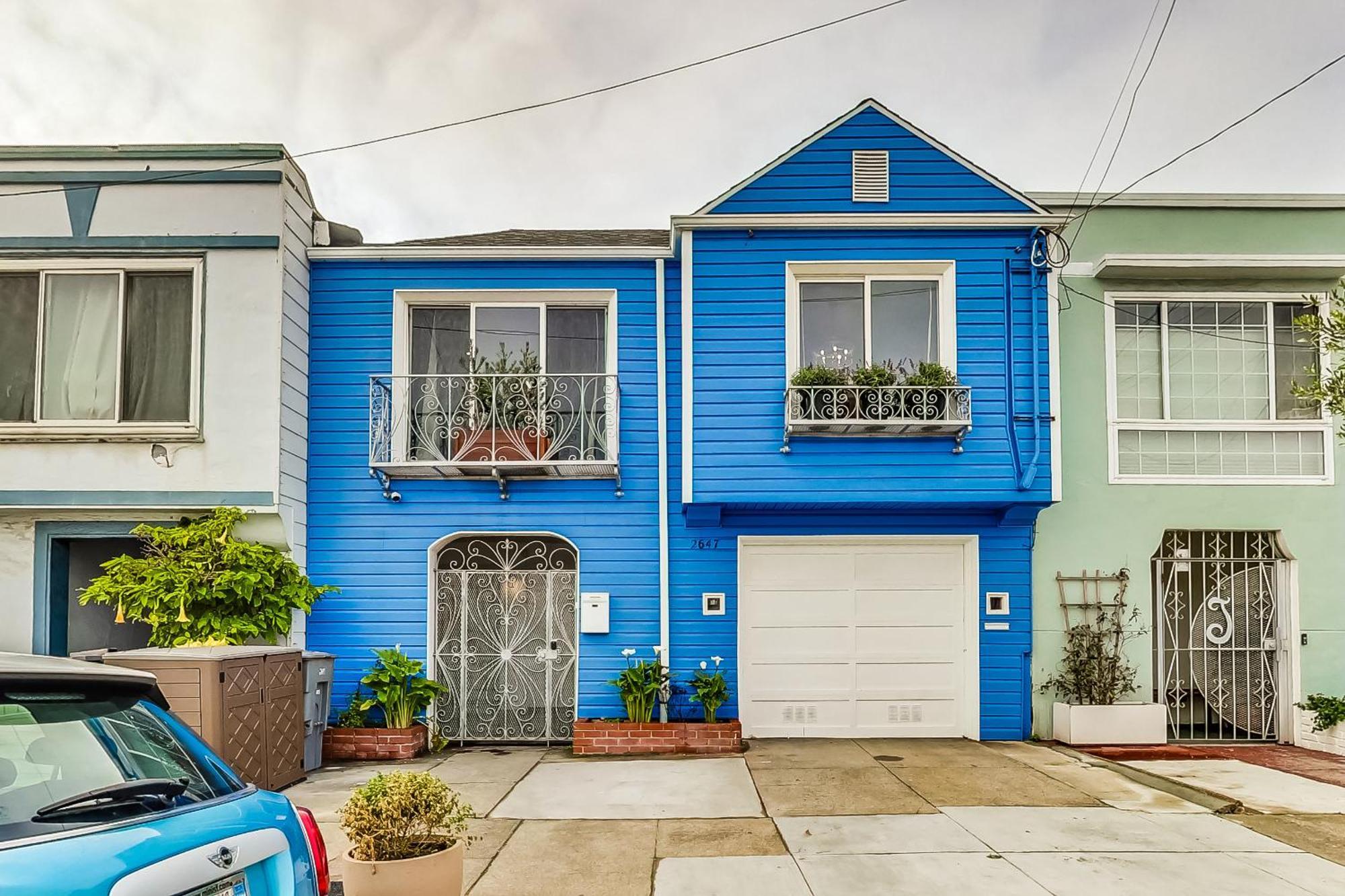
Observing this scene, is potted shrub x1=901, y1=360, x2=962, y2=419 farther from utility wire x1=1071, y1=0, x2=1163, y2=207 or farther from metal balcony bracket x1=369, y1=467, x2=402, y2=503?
metal balcony bracket x1=369, y1=467, x2=402, y2=503

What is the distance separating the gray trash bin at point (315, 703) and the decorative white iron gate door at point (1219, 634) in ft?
28.1

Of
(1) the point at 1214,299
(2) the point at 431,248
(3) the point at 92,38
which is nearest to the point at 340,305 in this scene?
(2) the point at 431,248

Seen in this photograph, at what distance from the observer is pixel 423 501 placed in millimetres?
10500

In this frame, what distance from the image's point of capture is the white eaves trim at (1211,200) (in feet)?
35.0

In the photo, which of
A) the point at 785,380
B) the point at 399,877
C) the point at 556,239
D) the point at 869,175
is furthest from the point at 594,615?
the point at 399,877

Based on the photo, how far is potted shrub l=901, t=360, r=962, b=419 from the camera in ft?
32.1

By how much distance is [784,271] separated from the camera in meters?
10.1

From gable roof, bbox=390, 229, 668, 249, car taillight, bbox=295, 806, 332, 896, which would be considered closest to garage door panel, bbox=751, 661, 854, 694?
gable roof, bbox=390, 229, 668, 249

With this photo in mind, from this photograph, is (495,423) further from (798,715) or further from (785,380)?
(798,715)

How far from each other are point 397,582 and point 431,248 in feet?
11.8

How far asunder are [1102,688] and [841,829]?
4704 millimetres

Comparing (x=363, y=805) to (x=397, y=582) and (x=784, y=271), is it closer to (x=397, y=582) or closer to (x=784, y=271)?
(x=397, y=582)

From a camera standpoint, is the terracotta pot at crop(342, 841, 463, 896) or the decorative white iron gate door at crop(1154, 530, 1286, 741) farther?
the decorative white iron gate door at crop(1154, 530, 1286, 741)

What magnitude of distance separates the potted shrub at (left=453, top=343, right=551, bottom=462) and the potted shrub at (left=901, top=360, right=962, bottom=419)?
12.3 ft
